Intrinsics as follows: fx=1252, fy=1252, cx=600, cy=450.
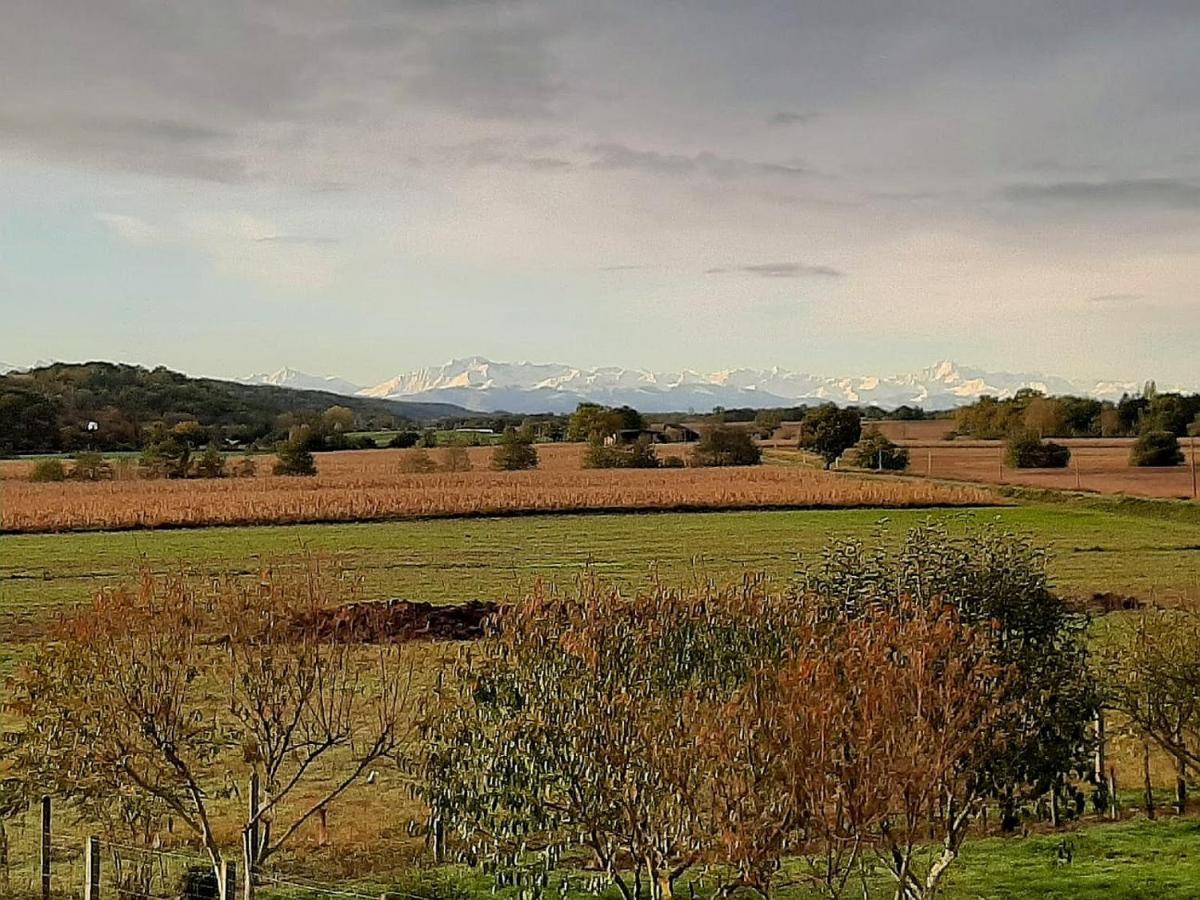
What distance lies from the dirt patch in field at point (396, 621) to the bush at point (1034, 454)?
4706 cm

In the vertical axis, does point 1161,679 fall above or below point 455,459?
below

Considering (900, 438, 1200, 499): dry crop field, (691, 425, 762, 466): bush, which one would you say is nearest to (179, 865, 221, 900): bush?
(900, 438, 1200, 499): dry crop field

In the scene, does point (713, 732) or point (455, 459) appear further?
point (455, 459)

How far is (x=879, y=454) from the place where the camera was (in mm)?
75312

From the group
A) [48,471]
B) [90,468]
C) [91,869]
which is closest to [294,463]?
[90,468]

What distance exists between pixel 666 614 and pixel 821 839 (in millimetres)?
2007

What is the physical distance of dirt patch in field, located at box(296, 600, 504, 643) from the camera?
12.3m

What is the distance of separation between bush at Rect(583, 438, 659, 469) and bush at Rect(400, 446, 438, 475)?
967 cm

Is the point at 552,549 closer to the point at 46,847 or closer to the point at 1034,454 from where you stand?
the point at 46,847

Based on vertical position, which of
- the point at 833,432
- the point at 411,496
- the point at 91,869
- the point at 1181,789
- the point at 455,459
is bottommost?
the point at 1181,789

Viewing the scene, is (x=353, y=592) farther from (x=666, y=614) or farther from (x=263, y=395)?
(x=263, y=395)

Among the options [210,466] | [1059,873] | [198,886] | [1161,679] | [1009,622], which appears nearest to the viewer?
[1009,622]

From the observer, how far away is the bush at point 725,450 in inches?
3214

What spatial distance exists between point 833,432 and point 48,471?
45.7 m
